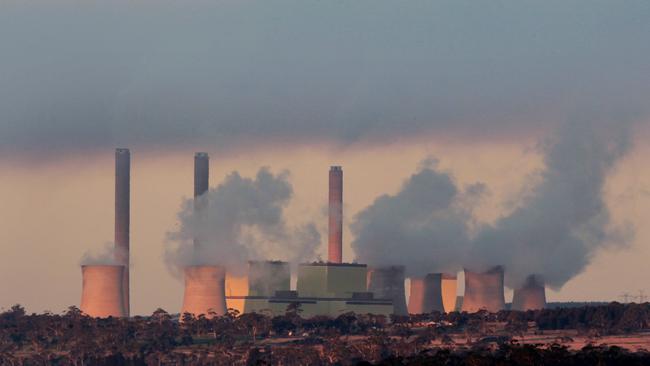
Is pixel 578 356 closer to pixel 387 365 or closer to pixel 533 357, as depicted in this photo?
pixel 533 357

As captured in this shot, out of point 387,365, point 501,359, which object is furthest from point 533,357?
point 387,365

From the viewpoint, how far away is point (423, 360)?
186 m

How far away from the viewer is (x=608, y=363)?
18788cm

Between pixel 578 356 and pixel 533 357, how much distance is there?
9658 mm

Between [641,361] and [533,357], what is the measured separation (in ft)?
39.1

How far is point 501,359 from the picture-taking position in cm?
18475

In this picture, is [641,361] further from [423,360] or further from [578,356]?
[423,360]

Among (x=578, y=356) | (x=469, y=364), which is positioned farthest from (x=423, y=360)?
(x=578, y=356)

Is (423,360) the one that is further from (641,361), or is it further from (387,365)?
(641,361)

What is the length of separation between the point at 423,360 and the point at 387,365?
855 centimetres

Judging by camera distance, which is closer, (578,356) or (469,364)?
(469,364)

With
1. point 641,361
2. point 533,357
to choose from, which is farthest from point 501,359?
point 641,361

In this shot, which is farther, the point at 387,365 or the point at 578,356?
the point at 578,356

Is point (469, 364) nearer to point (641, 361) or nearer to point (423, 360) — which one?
point (423, 360)
